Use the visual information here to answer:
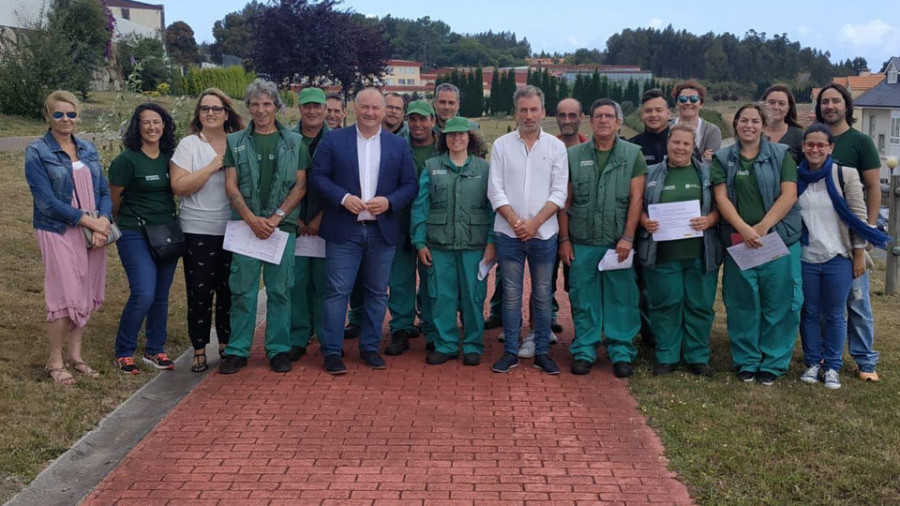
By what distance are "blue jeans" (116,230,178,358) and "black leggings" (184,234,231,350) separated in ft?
0.65

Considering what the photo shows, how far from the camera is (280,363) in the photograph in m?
6.30

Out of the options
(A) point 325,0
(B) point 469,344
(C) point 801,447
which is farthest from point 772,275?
(A) point 325,0

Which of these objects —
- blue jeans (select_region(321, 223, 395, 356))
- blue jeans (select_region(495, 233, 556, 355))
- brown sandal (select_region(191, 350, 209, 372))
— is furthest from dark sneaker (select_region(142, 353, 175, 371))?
blue jeans (select_region(495, 233, 556, 355))

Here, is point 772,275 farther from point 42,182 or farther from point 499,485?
point 42,182

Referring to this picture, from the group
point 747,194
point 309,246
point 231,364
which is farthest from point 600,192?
point 231,364

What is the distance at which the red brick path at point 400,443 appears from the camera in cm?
425

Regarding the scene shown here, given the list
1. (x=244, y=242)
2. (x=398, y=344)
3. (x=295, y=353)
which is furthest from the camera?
(x=398, y=344)

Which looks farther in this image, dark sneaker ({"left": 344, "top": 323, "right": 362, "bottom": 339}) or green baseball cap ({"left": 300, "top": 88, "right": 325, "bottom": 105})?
dark sneaker ({"left": 344, "top": 323, "right": 362, "bottom": 339})

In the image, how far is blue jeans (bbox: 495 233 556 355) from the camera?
621cm

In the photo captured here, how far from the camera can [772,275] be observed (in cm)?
584

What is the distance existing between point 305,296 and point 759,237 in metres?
3.31

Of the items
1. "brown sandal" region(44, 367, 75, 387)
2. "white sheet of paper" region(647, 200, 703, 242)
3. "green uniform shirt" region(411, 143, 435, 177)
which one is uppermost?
"green uniform shirt" region(411, 143, 435, 177)

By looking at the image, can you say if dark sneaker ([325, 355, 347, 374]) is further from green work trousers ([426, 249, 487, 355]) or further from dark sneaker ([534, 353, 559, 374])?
dark sneaker ([534, 353, 559, 374])

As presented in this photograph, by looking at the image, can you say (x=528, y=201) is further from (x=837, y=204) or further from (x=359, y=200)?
(x=837, y=204)
